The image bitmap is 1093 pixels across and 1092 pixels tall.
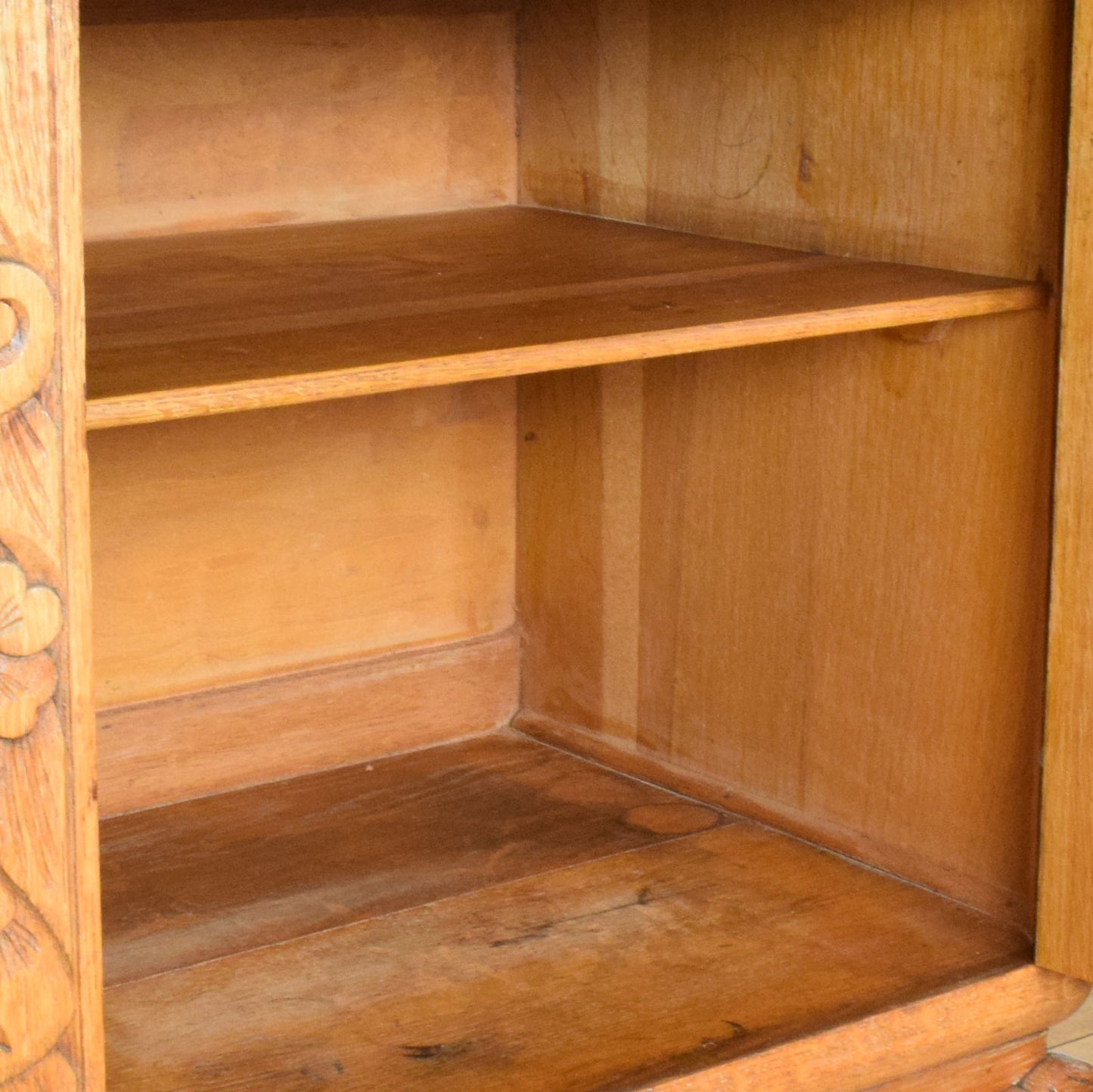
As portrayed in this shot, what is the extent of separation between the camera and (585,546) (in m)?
1.72

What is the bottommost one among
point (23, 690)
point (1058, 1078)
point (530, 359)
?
point (1058, 1078)

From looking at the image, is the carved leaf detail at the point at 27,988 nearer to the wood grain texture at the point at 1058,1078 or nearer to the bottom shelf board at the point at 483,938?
the bottom shelf board at the point at 483,938

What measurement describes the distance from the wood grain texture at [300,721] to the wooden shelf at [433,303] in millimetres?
418

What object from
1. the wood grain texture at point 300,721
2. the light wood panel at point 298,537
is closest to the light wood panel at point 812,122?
the light wood panel at point 298,537

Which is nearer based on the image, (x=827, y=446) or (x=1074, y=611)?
(x=1074, y=611)

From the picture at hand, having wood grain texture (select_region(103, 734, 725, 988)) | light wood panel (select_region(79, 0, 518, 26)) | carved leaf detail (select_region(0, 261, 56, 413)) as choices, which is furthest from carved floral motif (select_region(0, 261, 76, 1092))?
light wood panel (select_region(79, 0, 518, 26))

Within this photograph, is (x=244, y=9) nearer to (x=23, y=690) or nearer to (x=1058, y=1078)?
(x=23, y=690)

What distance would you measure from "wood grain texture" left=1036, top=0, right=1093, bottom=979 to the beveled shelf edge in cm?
6

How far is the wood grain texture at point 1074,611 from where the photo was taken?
1.21 m

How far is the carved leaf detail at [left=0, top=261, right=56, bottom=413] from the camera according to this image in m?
0.83

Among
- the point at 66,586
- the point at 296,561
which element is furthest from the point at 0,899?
the point at 296,561

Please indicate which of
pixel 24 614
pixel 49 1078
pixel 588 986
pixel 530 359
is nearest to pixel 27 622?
pixel 24 614

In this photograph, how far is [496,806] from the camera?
5.42ft

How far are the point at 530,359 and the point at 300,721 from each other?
71cm
